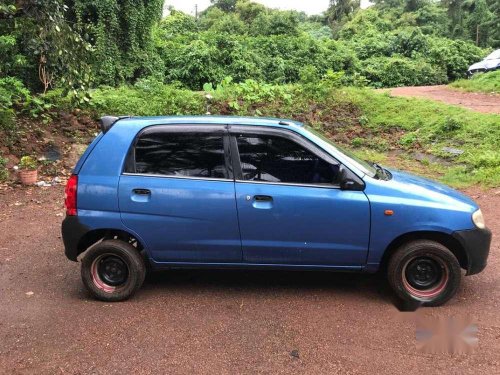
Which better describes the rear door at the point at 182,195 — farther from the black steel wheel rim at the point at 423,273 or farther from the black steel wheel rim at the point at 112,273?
the black steel wheel rim at the point at 423,273

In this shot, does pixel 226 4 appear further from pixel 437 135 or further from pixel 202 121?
pixel 202 121

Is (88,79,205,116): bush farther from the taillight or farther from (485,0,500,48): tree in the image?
(485,0,500,48): tree

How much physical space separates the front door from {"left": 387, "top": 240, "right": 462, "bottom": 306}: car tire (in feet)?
1.05

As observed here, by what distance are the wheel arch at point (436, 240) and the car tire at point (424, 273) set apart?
0.21ft

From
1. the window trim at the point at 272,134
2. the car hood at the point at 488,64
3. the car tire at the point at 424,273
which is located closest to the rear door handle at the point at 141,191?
the window trim at the point at 272,134

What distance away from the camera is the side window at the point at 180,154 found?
14.6 feet

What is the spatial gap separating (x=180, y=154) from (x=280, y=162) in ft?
2.95

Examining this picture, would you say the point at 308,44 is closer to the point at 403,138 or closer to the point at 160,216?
the point at 403,138

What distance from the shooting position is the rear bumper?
443 cm

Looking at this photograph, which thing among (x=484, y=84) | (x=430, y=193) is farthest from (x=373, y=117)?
(x=430, y=193)

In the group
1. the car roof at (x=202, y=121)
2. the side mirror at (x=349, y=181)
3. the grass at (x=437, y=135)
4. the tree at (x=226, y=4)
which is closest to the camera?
the side mirror at (x=349, y=181)

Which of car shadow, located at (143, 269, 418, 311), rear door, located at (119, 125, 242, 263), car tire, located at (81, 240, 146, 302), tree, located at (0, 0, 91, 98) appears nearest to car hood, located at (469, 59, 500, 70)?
tree, located at (0, 0, 91, 98)

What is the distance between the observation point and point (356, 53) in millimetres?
29438

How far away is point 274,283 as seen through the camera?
16.0 feet
